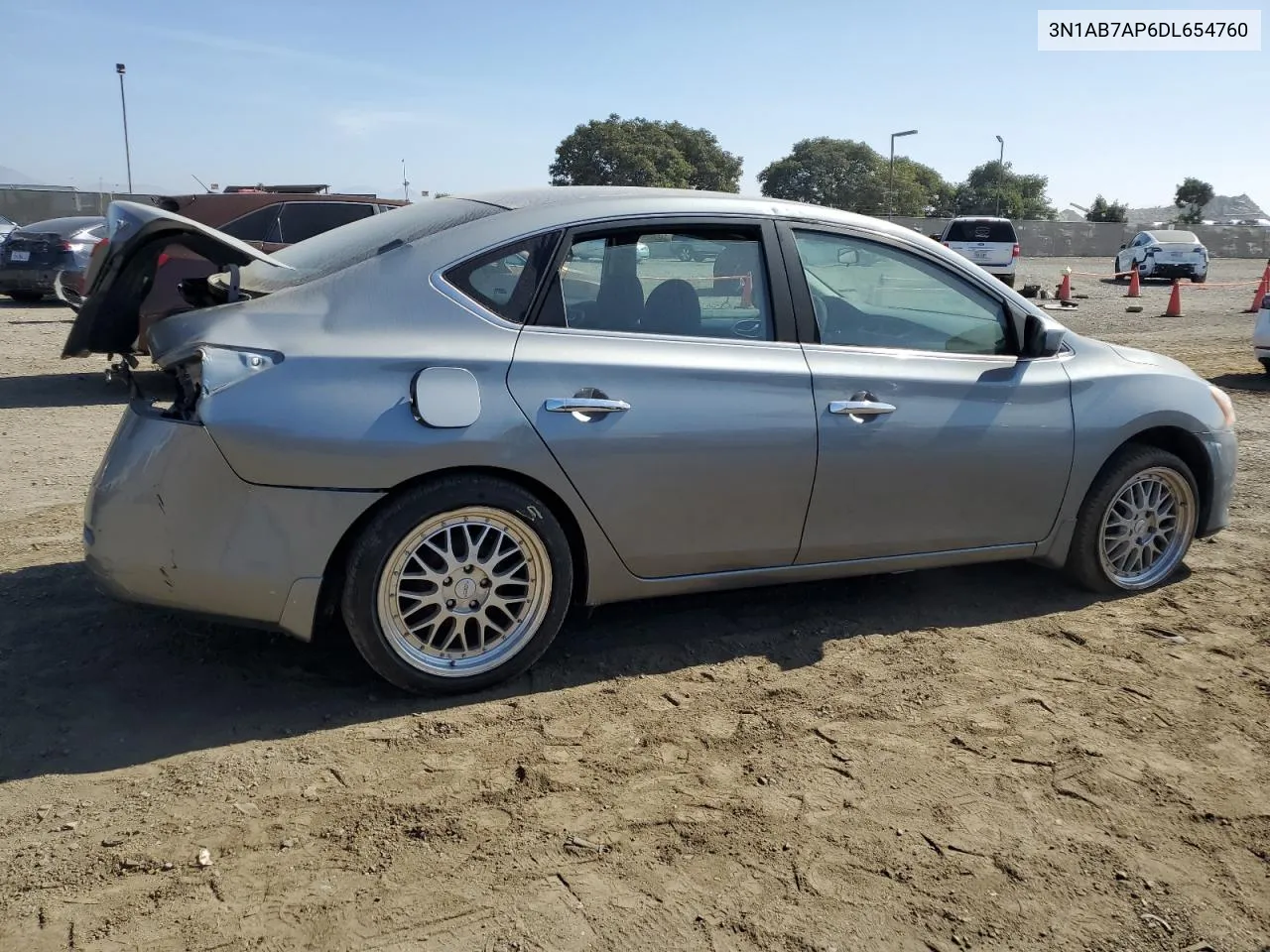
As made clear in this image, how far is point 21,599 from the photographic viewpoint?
170 inches

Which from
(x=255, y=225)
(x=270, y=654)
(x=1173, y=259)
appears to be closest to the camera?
(x=270, y=654)

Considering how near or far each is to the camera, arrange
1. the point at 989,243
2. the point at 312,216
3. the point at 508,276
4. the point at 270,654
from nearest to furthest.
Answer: the point at 508,276
the point at 270,654
the point at 312,216
the point at 989,243

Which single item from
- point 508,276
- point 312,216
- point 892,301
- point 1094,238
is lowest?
point 892,301

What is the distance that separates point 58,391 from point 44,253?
8.10m

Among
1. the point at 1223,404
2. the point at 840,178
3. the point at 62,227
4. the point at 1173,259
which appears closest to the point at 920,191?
the point at 840,178

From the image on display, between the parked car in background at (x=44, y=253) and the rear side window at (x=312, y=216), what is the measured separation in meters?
6.75

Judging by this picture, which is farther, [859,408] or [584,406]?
[859,408]

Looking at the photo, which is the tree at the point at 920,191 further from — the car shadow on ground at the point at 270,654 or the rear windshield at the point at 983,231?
the car shadow on ground at the point at 270,654

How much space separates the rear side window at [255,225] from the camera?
33.5 ft

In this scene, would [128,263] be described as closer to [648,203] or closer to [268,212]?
[648,203]

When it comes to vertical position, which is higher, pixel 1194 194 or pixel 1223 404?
pixel 1194 194

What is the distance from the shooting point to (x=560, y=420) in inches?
141

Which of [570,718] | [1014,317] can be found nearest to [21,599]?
[570,718]

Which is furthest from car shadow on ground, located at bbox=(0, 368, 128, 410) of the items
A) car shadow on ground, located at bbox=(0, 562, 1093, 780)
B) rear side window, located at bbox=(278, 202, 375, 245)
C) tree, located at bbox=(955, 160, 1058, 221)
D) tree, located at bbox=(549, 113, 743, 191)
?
tree, located at bbox=(955, 160, 1058, 221)
